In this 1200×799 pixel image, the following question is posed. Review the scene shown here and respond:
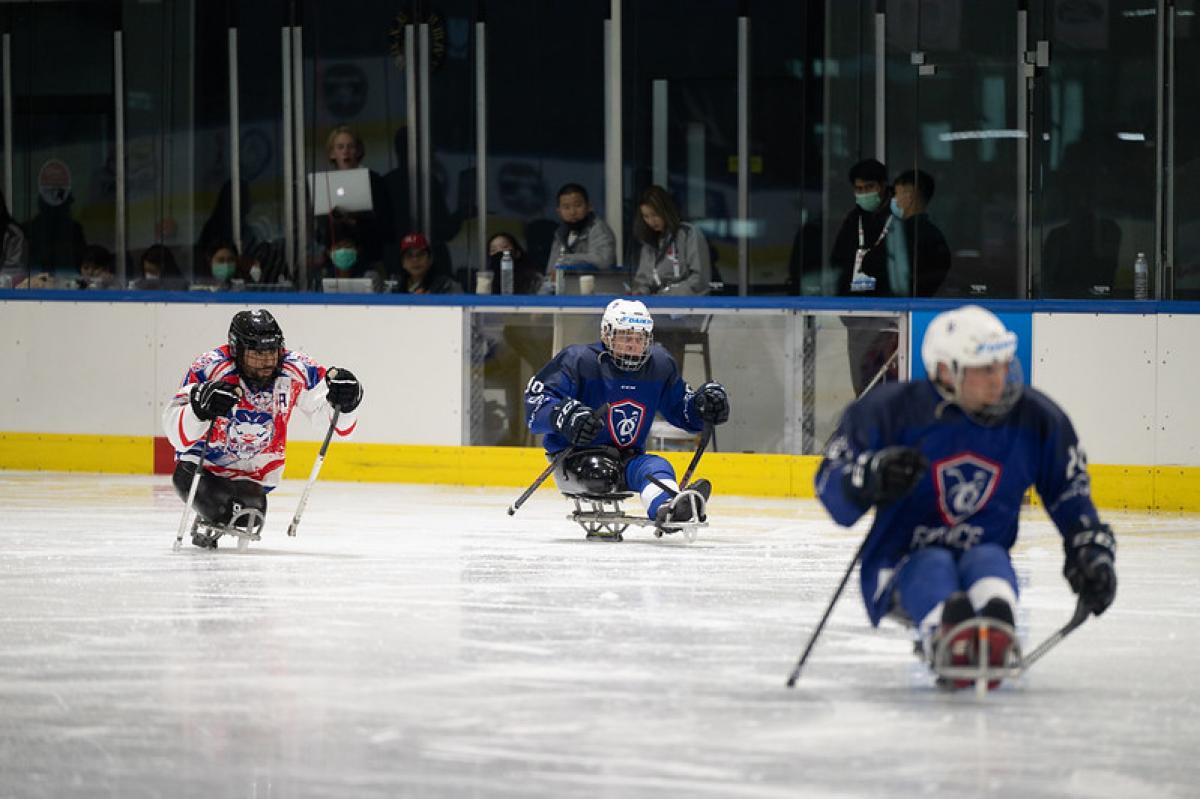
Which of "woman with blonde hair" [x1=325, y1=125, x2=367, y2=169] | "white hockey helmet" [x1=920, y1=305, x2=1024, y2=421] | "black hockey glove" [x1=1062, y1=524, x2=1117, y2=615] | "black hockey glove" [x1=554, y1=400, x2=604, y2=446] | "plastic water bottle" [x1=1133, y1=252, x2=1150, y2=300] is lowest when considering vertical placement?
"black hockey glove" [x1=1062, y1=524, x2=1117, y2=615]

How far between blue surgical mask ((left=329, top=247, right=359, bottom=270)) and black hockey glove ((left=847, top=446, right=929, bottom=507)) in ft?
25.9

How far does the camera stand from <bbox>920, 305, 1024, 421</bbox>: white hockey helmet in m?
4.33

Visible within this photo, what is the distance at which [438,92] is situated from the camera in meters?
12.0

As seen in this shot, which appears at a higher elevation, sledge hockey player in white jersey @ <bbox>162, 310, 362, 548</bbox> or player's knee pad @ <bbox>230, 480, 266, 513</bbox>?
sledge hockey player in white jersey @ <bbox>162, 310, 362, 548</bbox>

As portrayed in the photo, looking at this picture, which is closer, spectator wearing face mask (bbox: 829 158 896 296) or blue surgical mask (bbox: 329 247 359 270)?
spectator wearing face mask (bbox: 829 158 896 296)

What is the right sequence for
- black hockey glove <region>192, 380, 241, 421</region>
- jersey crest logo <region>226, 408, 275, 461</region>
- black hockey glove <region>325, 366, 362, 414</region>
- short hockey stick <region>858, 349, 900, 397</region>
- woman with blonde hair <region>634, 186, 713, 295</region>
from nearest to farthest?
black hockey glove <region>192, 380, 241, 421</region>
jersey crest logo <region>226, 408, 275, 461</region>
black hockey glove <region>325, 366, 362, 414</region>
short hockey stick <region>858, 349, 900, 397</region>
woman with blonde hair <region>634, 186, 713, 295</region>

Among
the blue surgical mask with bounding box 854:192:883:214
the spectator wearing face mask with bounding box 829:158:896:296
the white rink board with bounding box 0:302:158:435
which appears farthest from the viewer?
the white rink board with bounding box 0:302:158:435

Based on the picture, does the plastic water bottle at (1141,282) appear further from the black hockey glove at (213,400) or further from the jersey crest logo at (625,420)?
the black hockey glove at (213,400)

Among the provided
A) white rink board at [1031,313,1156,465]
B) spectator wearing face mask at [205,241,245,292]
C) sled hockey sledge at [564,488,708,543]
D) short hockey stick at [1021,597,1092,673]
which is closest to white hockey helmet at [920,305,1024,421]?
short hockey stick at [1021,597,1092,673]

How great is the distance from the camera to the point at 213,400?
7027mm

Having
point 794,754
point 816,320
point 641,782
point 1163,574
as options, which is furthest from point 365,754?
point 816,320

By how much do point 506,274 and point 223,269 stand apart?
1.81 metres

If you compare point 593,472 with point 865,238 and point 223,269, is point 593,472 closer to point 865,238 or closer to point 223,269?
point 865,238

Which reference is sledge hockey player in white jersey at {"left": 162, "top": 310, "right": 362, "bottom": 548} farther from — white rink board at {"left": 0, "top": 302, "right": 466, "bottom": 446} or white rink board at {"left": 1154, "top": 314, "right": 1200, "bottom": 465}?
white rink board at {"left": 1154, "top": 314, "right": 1200, "bottom": 465}
